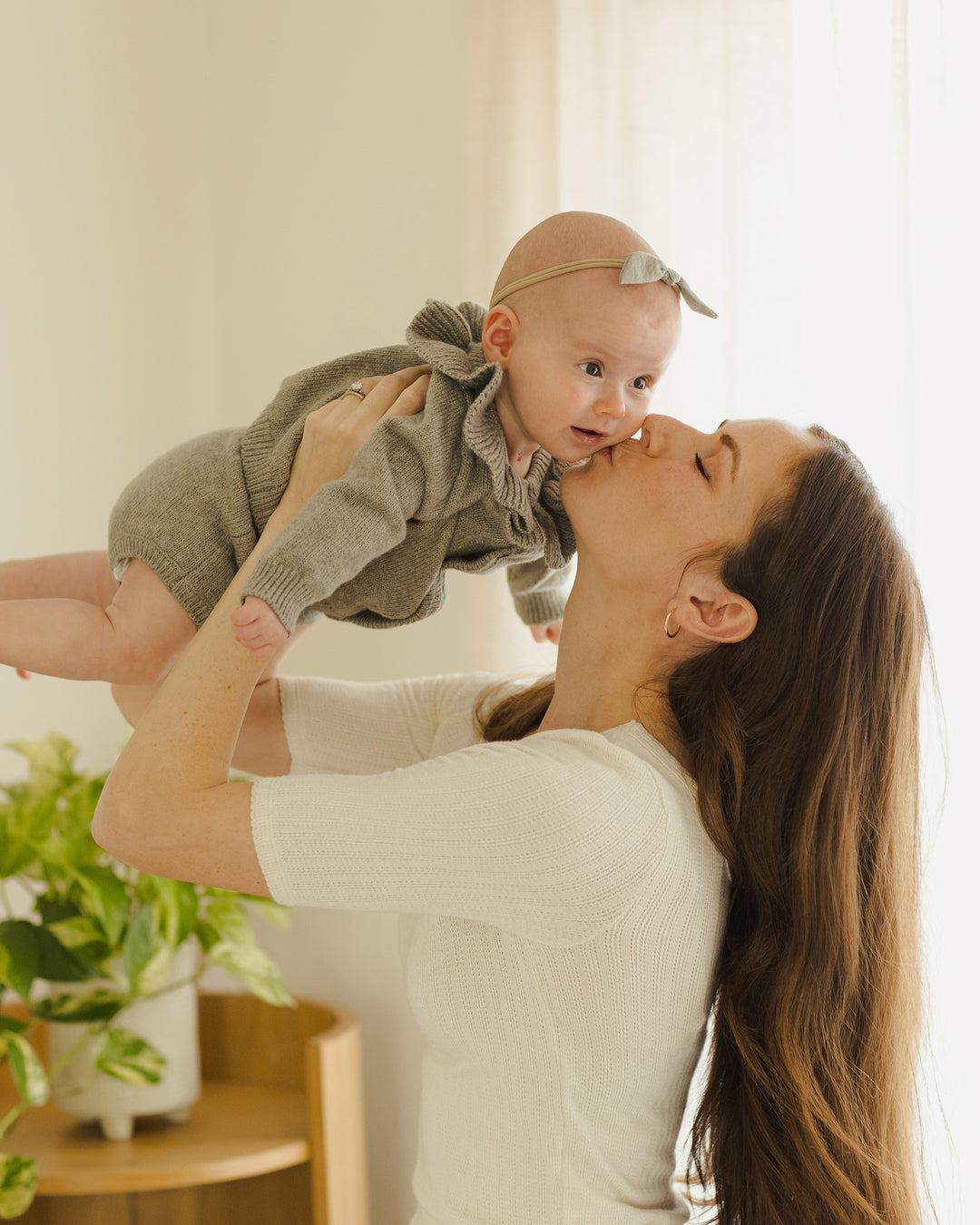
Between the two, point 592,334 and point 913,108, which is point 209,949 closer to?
point 592,334

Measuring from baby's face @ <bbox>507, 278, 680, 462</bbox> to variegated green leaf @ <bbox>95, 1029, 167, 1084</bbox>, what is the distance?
1.20 metres

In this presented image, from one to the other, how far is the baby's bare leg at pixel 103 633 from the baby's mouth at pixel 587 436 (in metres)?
0.47

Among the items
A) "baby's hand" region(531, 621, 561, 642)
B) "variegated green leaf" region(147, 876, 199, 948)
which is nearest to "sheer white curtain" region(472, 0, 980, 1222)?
"baby's hand" region(531, 621, 561, 642)

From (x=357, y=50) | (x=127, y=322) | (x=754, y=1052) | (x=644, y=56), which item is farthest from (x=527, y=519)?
(x=357, y=50)

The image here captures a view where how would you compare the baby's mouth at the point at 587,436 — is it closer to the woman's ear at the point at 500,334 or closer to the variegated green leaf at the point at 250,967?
the woman's ear at the point at 500,334

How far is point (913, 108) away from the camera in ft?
5.70

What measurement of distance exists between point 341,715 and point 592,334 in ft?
1.98

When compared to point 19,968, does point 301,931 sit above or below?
below

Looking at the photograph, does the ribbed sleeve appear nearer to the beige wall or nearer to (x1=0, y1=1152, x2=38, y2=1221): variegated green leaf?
(x1=0, y1=1152, x2=38, y2=1221): variegated green leaf

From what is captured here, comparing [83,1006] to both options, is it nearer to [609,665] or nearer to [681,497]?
[609,665]

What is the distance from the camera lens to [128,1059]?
1.75 metres

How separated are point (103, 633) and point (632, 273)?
0.67 meters

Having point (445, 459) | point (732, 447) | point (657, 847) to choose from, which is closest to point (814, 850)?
point (657, 847)

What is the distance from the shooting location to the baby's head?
1.17m
